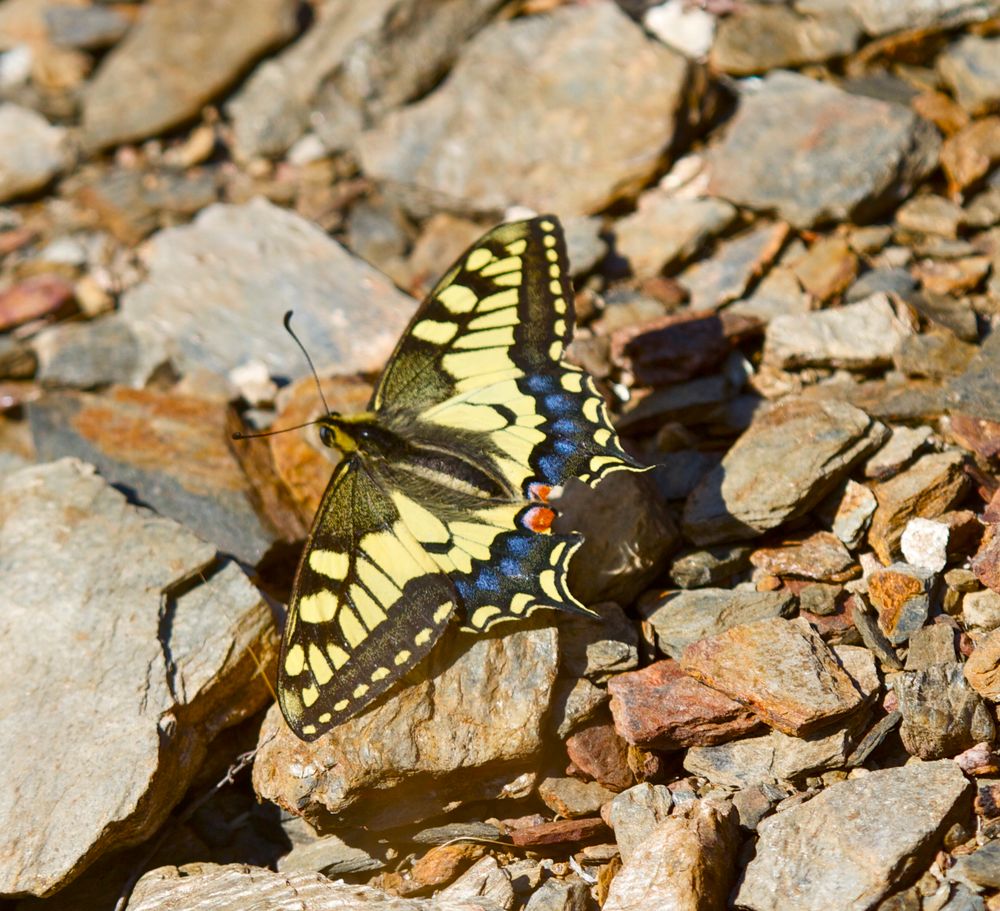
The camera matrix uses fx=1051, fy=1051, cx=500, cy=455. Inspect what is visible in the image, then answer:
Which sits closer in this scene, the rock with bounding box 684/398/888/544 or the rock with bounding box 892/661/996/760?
the rock with bounding box 892/661/996/760

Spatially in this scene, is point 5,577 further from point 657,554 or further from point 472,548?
point 657,554

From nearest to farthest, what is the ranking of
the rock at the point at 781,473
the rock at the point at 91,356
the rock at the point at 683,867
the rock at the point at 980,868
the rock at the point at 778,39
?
the rock at the point at 980,868 < the rock at the point at 683,867 < the rock at the point at 781,473 < the rock at the point at 91,356 < the rock at the point at 778,39

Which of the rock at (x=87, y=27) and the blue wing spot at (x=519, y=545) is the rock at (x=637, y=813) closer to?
the blue wing spot at (x=519, y=545)

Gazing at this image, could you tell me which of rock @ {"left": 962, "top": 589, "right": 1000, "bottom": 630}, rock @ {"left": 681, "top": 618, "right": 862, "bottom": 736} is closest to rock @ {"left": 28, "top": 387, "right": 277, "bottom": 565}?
rock @ {"left": 681, "top": 618, "right": 862, "bottom": 736}

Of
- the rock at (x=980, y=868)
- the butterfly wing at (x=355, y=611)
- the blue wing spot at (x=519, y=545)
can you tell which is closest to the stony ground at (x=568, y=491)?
the rock at (x=980, y=868)

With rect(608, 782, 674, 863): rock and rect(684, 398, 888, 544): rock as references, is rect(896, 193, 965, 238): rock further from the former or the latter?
rect(608, 782, 674, 863): rock

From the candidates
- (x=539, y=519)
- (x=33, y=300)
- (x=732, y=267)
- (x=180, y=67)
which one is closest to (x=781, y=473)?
(x=539, y=519)

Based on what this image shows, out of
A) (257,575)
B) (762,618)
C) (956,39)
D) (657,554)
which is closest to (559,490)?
(657,554)
